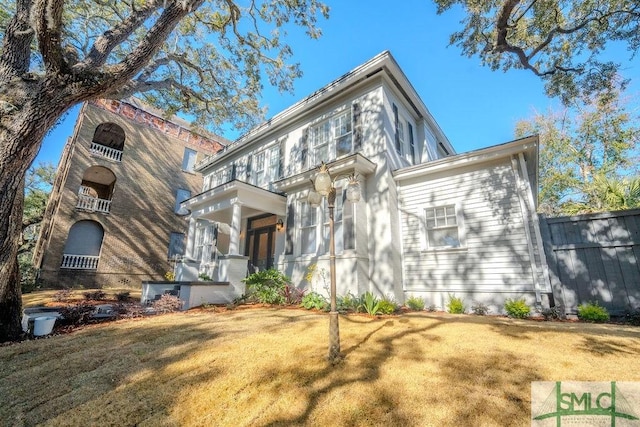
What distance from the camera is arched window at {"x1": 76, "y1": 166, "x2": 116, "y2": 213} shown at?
16984 millimetres

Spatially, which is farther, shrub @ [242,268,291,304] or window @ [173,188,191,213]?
window @ [173,188,191,213]

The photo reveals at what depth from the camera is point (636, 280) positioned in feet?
18.6

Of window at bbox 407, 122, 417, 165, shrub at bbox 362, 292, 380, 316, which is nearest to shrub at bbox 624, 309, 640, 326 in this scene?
shrub at bbox 362, 292, 380, 316

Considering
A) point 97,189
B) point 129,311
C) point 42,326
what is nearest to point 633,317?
point 129,311

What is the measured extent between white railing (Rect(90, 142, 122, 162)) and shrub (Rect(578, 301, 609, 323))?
80.6ft

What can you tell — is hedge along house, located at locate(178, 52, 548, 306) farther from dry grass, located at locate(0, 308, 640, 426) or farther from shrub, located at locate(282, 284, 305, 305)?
dry grass, located at locate(0, 308, 640, 426)

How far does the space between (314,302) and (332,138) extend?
6.02 metres

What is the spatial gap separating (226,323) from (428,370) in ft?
13.9

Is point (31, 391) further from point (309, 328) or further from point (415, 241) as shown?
point (415, 241)

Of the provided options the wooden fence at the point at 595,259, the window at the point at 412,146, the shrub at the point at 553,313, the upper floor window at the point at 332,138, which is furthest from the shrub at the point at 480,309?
the upper floor window at the point at 332,138

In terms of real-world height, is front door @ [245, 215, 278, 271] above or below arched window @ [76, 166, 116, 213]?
below

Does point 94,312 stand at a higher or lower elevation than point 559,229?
lower

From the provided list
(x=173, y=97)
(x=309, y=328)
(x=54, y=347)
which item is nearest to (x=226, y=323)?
(x=309, y=328)

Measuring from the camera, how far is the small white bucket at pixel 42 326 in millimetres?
5500
